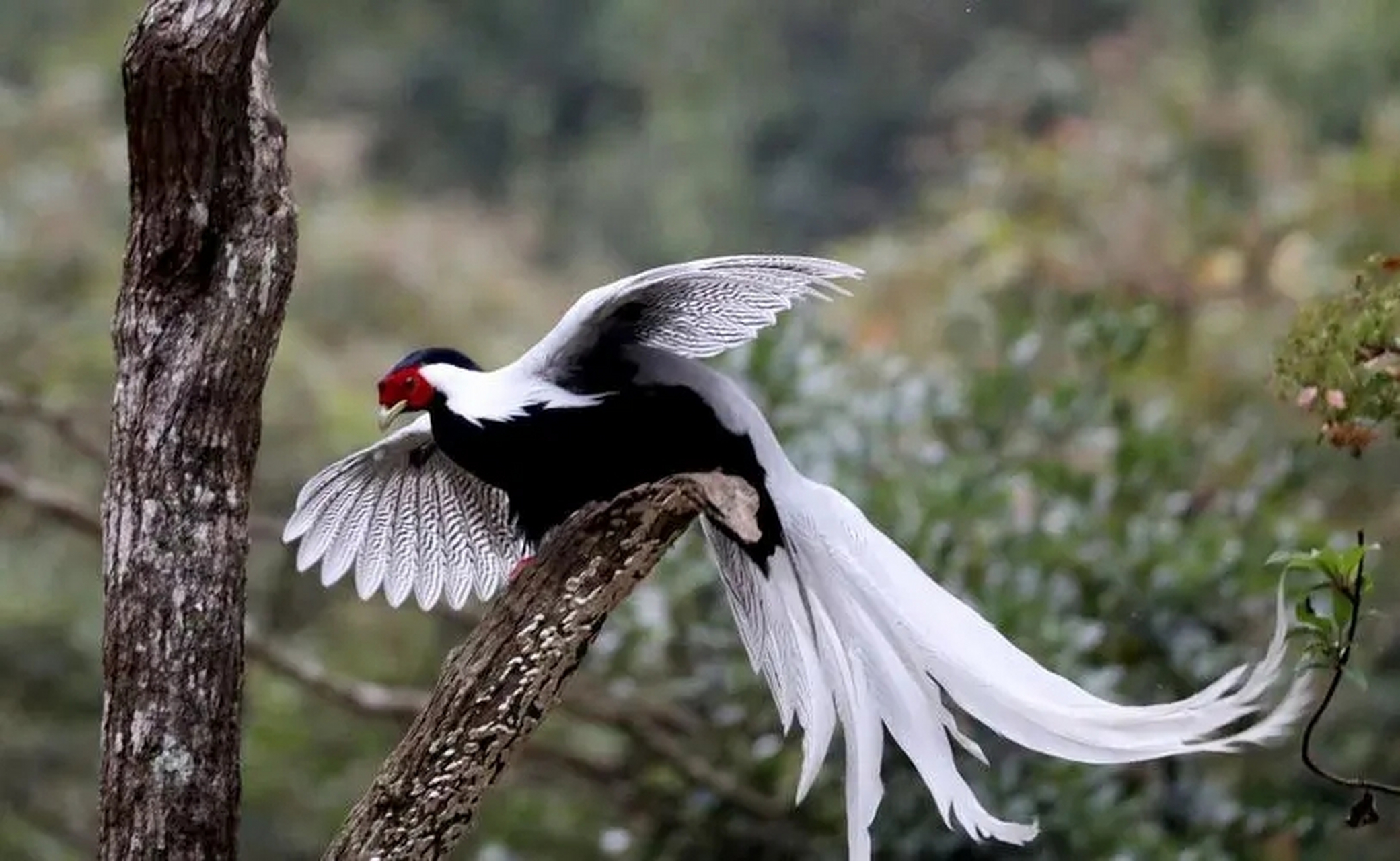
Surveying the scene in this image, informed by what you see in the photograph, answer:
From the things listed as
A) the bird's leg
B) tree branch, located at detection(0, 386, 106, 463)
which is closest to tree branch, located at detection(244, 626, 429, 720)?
tree branch, located at detection(0, 386, 106, 463)

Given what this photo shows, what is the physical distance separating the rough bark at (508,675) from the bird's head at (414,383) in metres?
Answer: 0.31

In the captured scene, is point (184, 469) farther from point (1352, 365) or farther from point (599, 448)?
point (1352, 365)

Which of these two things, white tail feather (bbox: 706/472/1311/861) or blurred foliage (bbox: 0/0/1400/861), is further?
blurred foliage (bbox: 0/0/1400/861)

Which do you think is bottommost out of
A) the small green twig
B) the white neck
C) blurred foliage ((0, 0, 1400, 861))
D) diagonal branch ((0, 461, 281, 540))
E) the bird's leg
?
blurred foliage ((0, 0, 1400, 861))

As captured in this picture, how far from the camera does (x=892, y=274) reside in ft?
20.9

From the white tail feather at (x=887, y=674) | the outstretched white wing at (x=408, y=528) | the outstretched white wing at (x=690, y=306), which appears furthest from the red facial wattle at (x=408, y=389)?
the white tail feather at (x=887, y=674)

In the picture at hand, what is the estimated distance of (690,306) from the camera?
2.34 metres

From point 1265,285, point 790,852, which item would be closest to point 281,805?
point 790,852

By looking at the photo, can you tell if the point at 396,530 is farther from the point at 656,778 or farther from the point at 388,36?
the point at 388,36

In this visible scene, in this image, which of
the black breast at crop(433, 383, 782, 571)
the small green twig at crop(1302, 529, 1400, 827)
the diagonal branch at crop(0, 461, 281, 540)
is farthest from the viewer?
the diagonal branch at crop(0, 461, 281, 540)

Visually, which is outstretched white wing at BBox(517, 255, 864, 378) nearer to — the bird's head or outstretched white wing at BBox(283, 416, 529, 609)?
the bird's head

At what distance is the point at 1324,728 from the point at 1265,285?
145cm

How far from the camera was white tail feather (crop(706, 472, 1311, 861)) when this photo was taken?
221 cm

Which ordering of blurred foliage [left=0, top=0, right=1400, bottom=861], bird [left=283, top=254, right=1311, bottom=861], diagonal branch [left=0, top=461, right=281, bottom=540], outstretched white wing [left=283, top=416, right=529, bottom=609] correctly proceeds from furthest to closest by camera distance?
diagonal branch [left=0, top=461, right=281, bottom=540], blurred foliage [left=0, top=0, right=1400, bottom=861], outstretched white wing [left=283, top=416, right=529, bottom=609], bird [left=283, top=254, right=1311, bottom=861]
